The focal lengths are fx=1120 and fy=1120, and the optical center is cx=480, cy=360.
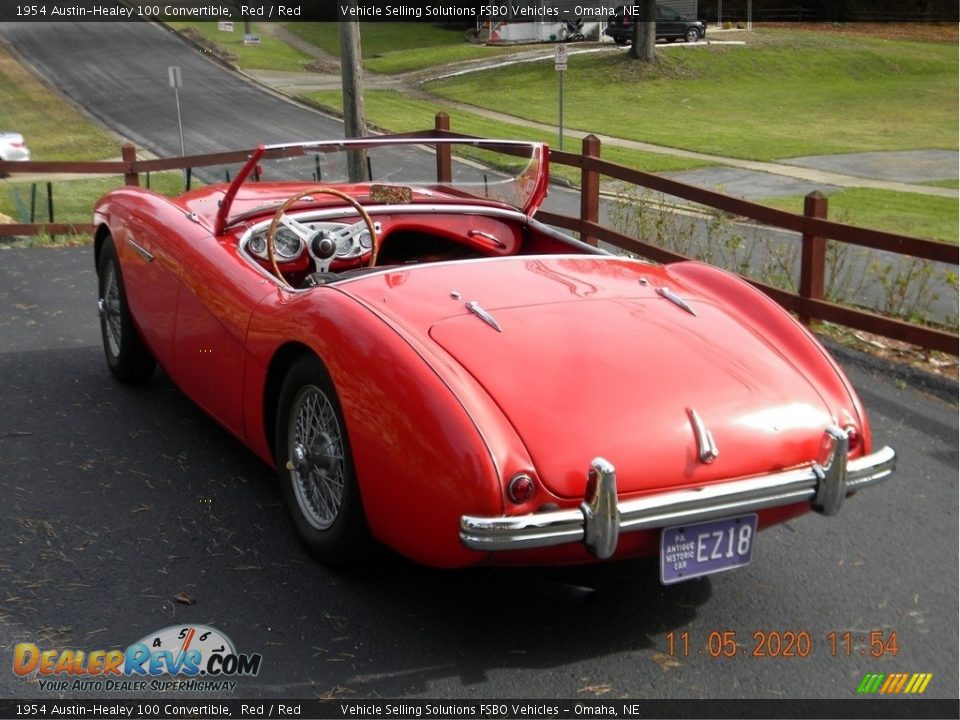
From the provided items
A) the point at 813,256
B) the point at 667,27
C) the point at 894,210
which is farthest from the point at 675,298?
the point at 667,27

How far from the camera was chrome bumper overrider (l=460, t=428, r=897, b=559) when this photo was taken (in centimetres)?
305

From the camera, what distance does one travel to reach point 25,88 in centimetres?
3741

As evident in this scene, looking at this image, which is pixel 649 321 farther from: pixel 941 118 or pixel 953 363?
pixel 941 118

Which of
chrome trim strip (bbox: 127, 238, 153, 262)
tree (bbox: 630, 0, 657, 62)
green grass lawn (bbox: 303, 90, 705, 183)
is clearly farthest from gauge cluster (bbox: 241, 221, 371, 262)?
tree (bbox: 630, 0, 657, 62)

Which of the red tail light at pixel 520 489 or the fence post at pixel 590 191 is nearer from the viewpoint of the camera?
the red tail light at pixel 520 489

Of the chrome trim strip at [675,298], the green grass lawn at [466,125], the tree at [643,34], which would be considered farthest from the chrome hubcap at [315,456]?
the tree at [643,34]

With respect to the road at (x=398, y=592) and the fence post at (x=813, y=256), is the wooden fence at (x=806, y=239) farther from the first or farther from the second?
the road at (x=398, y=592)

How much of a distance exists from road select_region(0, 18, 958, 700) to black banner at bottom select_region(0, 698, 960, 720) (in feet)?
0.15

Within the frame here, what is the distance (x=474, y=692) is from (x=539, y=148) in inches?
118

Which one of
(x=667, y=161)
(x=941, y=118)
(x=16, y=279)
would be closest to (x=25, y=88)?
(x=667, y=161)

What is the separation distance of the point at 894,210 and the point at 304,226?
597 inches

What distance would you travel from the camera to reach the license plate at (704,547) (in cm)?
325

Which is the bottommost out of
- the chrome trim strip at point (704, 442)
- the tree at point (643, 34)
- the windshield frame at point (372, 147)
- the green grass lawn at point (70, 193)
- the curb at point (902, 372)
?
the green grass lawn at point (70, 193)

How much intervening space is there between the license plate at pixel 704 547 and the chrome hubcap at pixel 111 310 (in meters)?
3.53
